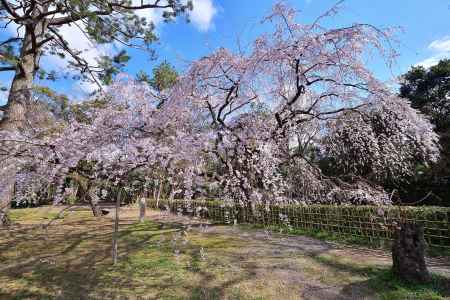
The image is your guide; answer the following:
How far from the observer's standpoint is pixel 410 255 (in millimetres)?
4184

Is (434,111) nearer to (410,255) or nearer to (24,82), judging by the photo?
(410,255)

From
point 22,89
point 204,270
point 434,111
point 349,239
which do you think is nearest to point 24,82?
point 22,89

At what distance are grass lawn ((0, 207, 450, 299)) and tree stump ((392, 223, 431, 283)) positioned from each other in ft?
0.46

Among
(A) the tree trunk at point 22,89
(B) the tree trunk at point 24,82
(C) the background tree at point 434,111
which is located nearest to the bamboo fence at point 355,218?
(A) the tree trunk at point 22,89

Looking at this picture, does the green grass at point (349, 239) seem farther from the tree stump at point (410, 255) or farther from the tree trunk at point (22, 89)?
the tree trunk at point (22, 89)

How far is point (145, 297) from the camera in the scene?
398cm

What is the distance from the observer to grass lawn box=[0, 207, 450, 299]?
13.2 feet

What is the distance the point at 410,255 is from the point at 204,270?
3204 mm

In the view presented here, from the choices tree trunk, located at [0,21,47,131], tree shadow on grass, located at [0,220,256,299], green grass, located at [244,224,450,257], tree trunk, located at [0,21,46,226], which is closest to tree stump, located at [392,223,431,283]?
green grass, located at [244,224,450,257]

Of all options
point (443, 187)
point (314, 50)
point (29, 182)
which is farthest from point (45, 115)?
point (443, 187)

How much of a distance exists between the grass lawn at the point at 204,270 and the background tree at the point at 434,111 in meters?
6.90

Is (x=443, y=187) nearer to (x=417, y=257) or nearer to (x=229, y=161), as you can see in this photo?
(x=417, y=257)

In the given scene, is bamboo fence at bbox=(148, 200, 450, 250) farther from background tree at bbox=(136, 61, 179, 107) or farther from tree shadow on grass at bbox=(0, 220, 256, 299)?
background tree at bbox=(136, 61, 179, 107)

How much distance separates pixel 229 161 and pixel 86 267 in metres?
3.67
